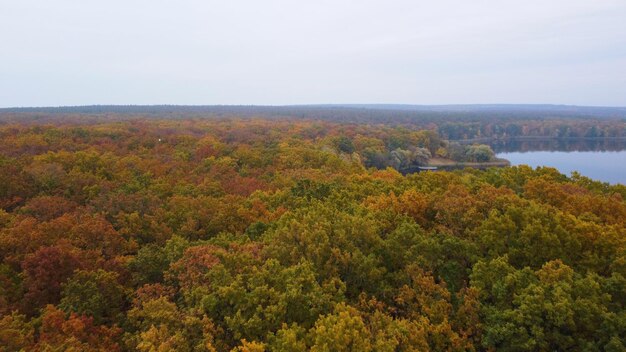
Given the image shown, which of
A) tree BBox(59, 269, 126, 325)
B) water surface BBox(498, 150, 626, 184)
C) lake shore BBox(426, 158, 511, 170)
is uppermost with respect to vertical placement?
tree BBox(59, 269, 126, 325)

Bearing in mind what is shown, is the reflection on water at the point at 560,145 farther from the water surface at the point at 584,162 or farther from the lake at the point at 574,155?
the water surface at the point at 584,162

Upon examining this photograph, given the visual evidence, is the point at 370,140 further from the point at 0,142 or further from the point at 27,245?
the point at 27,245

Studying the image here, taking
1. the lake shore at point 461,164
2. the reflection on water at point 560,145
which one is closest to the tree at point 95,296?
the lake shore at point 461,164

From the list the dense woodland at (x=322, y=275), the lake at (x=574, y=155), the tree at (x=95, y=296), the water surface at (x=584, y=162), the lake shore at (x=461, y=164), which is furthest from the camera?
the lake shore at (x=461, y=164)

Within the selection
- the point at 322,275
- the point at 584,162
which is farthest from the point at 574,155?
the point at 322,275

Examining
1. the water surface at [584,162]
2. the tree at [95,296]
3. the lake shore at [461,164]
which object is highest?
the tree at [95,296]

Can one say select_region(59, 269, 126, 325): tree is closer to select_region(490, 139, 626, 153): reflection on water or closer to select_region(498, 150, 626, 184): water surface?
select_region(498, 150, 626, 184): water surface

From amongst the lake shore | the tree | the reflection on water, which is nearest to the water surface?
the lake shore

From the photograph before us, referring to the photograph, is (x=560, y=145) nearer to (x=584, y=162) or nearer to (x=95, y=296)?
(x=584, y=162)
